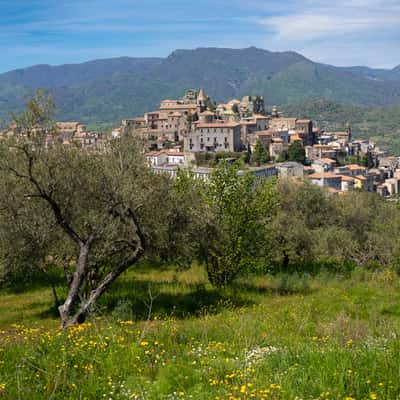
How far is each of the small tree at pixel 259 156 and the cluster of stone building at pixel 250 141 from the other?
190 centimetres

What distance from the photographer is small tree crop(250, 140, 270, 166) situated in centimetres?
10538

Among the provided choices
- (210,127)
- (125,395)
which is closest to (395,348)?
(125,395)

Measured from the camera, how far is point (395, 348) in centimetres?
690

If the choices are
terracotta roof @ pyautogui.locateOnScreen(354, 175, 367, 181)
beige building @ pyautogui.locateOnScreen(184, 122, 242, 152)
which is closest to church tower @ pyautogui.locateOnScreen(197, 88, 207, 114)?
beige building @ pyautogui.locateOnScreen(184, 122, 242, 152)

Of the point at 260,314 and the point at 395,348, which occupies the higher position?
the point at 395,348

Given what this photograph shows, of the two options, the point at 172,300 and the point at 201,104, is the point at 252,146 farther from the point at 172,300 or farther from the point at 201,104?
the point at 172,300

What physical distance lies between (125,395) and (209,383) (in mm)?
1035

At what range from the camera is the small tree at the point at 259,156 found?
105m

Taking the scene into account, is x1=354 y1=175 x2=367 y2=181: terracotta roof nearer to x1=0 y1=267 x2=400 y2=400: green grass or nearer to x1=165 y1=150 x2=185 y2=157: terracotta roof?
x1=165 y1=150 x2=185 y2=157: terracotta roof

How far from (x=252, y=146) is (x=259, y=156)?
11.1 meters

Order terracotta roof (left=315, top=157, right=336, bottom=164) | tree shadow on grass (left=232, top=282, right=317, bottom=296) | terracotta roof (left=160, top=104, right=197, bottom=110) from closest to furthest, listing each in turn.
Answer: tree shadow on grass (left=232, top=282, right=317, bottom=296)
terracotta roof (left=315, top=157, right=336, bottom=164)
terracotta roof (left=160, top=104, right=197, bottom=110)

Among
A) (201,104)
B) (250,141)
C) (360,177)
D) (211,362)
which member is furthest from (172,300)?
(201,104)

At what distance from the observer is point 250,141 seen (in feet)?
388

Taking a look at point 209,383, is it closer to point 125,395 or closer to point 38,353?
point 125,395
